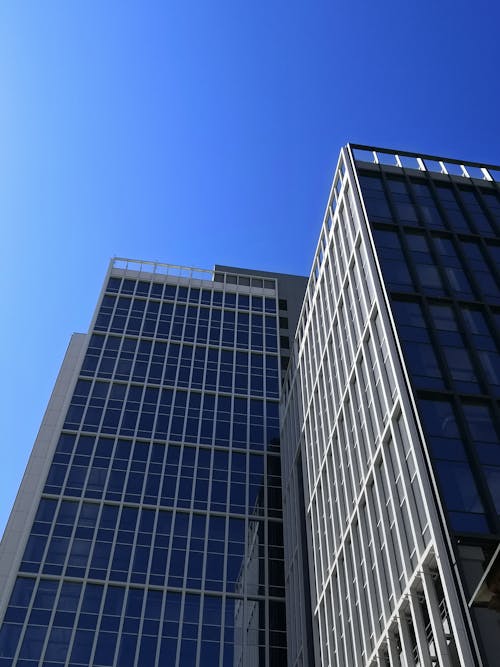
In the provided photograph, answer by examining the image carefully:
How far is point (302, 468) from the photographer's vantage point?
50.8 m

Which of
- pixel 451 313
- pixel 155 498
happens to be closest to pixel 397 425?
pixel 451 313

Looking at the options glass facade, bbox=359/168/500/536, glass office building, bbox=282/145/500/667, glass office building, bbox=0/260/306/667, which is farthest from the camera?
glass office building, bbox=0/260/306/667

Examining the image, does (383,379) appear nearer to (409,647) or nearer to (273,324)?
(409,647)

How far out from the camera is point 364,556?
34344 millimetres

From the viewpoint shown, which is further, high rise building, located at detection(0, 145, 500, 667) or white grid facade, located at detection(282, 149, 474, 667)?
high rise building, located at detection(0, 145, 500, 667)

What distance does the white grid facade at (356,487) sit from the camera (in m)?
27.8

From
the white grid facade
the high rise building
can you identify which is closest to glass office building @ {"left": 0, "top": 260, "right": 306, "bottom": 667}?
the high rise building

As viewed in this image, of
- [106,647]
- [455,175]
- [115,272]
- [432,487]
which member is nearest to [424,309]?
[432,487]

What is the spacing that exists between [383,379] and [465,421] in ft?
16.5

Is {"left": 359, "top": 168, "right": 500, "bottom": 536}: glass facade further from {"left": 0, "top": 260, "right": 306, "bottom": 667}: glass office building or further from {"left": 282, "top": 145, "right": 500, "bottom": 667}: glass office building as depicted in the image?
{"left": 0, "top": 260, "right": 306, "bottom": 667}: glass office building

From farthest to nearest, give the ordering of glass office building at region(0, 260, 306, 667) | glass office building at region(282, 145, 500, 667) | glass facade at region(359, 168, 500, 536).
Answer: glass office building at region(0, 260, 306, 667) < glass facade at region(359, 168, 500, 536) < glass office building at region(282, 145, 500, 667)

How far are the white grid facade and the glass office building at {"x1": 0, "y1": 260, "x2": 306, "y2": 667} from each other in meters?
2.96

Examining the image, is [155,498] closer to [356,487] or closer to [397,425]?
[356,487]

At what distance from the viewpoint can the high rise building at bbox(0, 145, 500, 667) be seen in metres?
29.9
